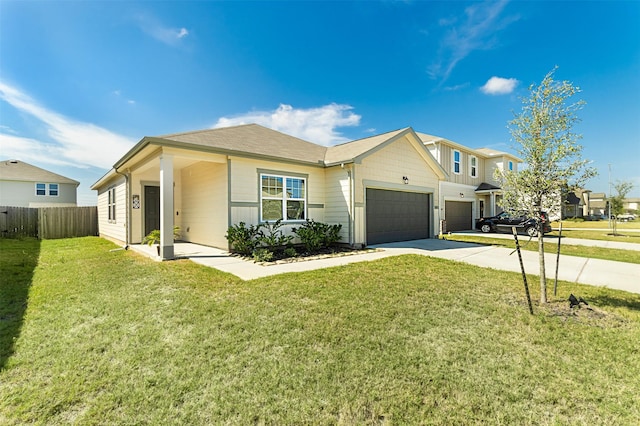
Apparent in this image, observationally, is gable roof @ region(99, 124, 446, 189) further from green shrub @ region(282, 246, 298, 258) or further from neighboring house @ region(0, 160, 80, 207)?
neighboring house @ region(0, 160, 80, 207)

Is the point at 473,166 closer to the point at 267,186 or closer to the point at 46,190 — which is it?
the point at 267,186

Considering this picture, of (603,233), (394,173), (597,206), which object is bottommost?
(603,233)

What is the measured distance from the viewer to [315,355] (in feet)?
9.55

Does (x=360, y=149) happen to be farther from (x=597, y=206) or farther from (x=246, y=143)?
(x=597, y=206)

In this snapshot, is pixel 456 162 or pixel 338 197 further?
pixel 456 162

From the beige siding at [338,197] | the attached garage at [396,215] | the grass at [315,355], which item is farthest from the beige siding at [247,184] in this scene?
the grass at [315,355]

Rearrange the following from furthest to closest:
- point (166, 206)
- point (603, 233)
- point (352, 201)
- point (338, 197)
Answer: point (603, 233) < point (338, 197) < point (352, 201) < point (166, 206)

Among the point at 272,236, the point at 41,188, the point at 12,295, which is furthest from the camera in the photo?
the point at 41,188

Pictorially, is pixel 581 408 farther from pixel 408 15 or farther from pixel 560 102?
pixel 408 15

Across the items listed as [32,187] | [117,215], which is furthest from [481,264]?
[32,187]

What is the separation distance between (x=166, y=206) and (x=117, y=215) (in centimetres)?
710

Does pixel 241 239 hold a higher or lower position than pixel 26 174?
lower

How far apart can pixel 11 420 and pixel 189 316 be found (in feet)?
6.22

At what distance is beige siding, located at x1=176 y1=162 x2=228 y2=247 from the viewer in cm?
924
